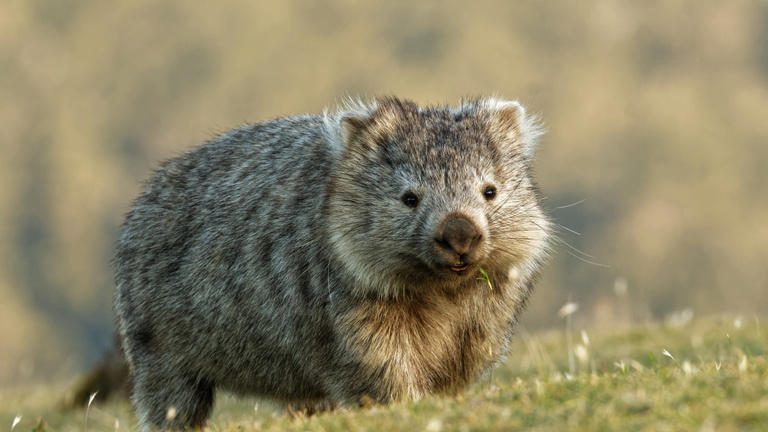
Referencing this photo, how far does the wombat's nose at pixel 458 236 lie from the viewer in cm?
828

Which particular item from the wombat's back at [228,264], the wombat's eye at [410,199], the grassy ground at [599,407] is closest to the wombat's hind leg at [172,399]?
the wombat's back at [228,264]

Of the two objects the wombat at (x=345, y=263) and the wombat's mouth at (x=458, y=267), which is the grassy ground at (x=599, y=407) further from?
the wombat at (x=345, y=263)

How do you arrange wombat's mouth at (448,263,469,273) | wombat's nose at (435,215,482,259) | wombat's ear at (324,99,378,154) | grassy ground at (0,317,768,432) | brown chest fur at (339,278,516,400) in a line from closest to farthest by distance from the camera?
grassy ground at (0,317,768,432) → wombat's nose at (435,215,482,259) → wombat's mouth at (448,263,469,273) → brown chest fur at (339,278,516,400) → wombat's ear at (324,99,378,154)

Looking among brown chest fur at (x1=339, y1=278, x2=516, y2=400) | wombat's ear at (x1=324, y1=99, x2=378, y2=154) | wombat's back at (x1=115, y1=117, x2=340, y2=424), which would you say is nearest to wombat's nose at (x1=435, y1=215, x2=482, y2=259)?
brown chest fur at (x1=339, y1=278, x2=516, y2=400)

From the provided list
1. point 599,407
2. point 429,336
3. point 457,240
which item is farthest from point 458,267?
point 599,407

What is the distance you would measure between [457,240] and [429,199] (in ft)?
1.96

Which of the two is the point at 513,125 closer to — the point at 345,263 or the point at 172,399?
the point at 345,263

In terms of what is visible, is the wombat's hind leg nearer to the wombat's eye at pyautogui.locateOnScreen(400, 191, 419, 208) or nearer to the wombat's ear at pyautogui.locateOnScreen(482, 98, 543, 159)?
the wombat's eye at pyautogui.locateOnScreen(400, 191, 419, 208)

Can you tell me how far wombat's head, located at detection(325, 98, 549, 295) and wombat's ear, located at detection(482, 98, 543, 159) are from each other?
0.07 feet

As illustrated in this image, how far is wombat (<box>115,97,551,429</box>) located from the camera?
8891 mm

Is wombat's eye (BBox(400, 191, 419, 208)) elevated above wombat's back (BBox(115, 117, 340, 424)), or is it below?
above

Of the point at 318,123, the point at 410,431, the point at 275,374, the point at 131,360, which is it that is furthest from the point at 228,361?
the point at 410,431

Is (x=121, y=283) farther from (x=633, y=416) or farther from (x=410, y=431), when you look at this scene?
(x=633, y=416)

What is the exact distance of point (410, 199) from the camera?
8.96m
